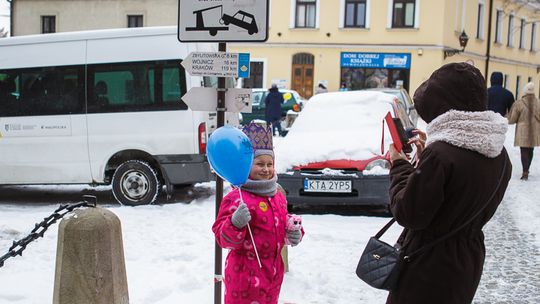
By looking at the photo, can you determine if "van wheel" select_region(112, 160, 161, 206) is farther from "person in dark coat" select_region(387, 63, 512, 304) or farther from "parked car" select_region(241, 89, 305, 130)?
"parked car" select_region(241, 89, 305, 130)

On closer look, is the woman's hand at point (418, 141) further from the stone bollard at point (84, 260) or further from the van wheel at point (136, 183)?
the van wheel at point (136, 183)

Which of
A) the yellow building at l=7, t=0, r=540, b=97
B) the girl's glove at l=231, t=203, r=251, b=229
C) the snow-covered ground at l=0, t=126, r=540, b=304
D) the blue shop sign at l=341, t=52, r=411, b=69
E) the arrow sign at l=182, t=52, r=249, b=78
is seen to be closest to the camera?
the girl's glove at l=231, t=203, r=251, b=229

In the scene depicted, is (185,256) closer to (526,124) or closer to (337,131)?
(337,131)

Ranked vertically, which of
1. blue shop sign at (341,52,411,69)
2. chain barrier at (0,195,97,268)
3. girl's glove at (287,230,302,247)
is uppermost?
blue shop sign at (341,52,411,69)

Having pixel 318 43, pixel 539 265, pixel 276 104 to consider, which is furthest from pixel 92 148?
pixel 318 43

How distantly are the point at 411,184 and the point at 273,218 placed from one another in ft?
3.33

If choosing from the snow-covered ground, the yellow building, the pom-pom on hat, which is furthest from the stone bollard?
the yellow building

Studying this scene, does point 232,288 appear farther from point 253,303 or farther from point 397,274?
point 397,274

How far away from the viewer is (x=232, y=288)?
3357mm

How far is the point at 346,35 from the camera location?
3266cm

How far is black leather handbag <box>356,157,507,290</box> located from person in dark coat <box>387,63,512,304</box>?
0.02 metres

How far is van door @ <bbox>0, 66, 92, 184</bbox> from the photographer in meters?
9.20

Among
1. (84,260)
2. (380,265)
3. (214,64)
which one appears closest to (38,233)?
(84,260)

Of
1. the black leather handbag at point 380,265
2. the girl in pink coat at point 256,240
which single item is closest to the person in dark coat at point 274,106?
the girl in pink coat at point 256,240
